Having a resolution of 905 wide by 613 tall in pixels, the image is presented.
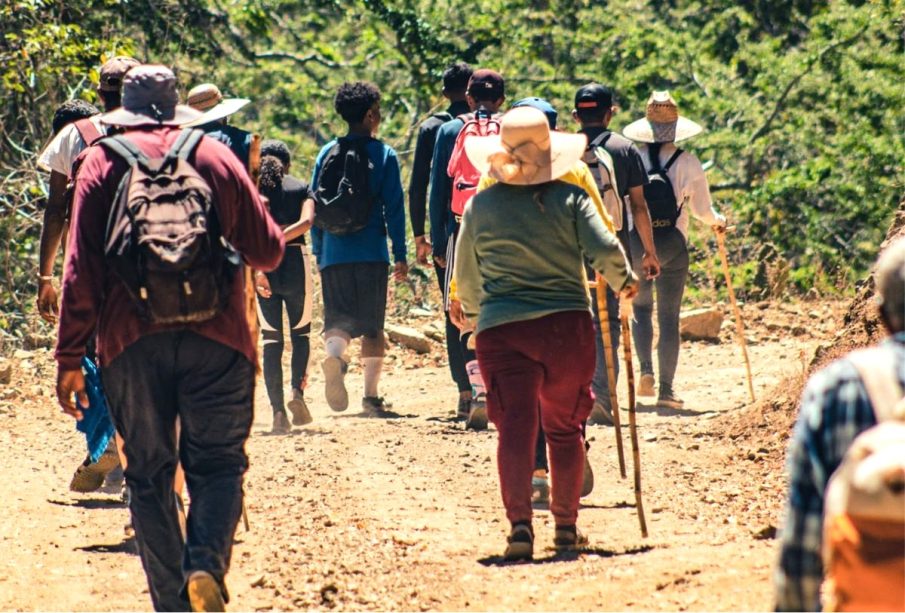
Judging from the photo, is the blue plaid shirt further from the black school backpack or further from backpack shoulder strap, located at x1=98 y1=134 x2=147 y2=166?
backpack shoulder strap, located at x1=98 y1=134 x2=147 y2=166

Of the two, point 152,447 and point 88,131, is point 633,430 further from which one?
point 88,131

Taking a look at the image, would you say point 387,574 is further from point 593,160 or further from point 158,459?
point 593,160

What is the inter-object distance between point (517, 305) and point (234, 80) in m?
15.0

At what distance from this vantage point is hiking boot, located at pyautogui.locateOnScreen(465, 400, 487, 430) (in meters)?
9.80

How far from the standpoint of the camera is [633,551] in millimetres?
6434

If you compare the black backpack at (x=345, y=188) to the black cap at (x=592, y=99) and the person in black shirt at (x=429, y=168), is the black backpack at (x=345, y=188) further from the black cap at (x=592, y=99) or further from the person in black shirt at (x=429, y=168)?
the black cap at (x=592, y=99)

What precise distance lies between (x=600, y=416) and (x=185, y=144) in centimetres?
508

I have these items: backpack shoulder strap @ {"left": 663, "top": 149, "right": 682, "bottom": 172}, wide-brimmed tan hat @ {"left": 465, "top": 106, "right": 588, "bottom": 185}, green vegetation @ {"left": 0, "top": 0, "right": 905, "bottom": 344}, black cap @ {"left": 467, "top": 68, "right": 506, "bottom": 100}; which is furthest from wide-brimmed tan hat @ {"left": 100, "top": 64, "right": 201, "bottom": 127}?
green vegetation @ {"left": 0, "top": 0, "right": 905, "bottom": 344}

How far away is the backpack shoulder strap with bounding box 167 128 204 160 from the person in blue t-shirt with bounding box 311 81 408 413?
15.1 ft

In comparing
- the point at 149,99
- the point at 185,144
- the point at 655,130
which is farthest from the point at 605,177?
the point at 185,144

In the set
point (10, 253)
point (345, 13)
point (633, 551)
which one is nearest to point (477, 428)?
point (633, 551)

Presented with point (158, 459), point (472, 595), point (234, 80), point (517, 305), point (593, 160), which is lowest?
point (472, 595)

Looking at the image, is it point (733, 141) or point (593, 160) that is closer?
point (593, 160)

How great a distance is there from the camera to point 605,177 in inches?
340
